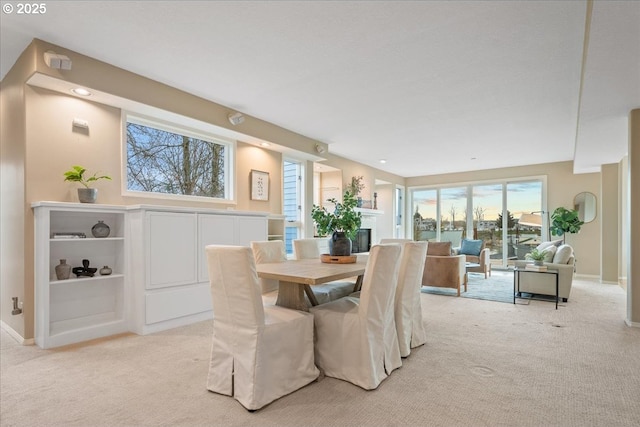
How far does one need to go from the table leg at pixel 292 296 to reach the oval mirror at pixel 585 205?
7777 millimetres

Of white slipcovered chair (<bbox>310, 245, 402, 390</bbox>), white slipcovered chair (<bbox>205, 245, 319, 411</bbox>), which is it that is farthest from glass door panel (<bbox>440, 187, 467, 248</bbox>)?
white slipcovered chair (<bbox>205, 245, 319, 411</bbox>)

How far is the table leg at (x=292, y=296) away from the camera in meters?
2.72

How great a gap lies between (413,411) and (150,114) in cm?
397

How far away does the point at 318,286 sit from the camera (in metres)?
3.86

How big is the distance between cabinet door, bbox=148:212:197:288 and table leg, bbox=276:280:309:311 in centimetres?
158

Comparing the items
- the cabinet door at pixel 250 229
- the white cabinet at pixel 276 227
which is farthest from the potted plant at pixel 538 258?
the cabinet door at pixel 250 229

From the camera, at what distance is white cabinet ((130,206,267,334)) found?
3557 millimetres

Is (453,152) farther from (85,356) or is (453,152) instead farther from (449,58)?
→ (85,356)

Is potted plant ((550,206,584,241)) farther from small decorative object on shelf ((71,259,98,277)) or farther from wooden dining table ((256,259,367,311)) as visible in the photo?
small decorative object on shelf ((71,259,98,277))

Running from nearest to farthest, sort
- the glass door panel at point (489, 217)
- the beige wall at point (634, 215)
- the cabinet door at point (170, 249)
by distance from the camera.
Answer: the cabinet door at point (170, 249)
the beige wall at point (634, 215)
the glass door panel at point (489, 217)

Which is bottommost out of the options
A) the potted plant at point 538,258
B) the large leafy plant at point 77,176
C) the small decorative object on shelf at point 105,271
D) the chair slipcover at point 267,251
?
the potted plant at point 538,258

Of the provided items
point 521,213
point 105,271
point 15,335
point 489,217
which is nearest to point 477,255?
point 489,217

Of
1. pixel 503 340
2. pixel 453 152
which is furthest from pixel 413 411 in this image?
pixel 453 152

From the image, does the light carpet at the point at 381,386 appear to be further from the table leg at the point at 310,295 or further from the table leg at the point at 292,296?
the table leg at the point at 310,295
